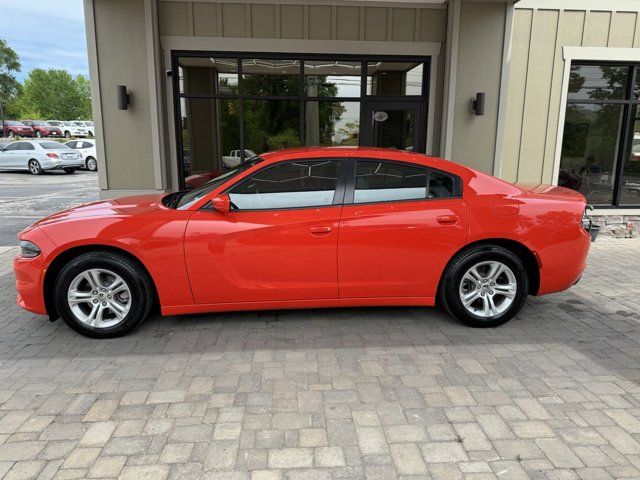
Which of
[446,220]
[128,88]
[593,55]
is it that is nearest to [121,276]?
[446,220]

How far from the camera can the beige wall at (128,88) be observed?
6.92m

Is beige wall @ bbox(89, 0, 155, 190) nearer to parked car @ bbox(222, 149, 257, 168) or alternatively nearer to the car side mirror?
parked car @ bbox(222, 149, 257, 168)

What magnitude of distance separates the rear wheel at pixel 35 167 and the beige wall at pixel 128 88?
16.7m

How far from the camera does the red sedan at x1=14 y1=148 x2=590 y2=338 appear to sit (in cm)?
389

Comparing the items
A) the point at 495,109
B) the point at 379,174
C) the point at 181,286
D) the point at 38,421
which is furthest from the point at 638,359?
the point at 495,109

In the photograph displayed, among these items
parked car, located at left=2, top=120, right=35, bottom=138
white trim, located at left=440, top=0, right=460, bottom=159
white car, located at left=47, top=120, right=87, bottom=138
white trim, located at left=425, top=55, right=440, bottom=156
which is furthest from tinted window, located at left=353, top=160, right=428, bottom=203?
parked car, located at left=2, top=120, right=35, bottom=138

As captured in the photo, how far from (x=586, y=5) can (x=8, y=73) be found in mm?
78176

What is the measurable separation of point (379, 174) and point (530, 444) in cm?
240

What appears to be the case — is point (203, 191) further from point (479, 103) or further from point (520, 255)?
point (479, 103)

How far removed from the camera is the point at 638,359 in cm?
375

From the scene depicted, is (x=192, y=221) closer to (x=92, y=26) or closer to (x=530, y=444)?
(x=530, y=444)

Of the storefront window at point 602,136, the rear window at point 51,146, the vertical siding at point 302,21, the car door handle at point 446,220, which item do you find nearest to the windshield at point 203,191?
the car door handle at point 446,220

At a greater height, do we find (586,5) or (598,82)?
(586,5)

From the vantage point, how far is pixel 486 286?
4.29 m
